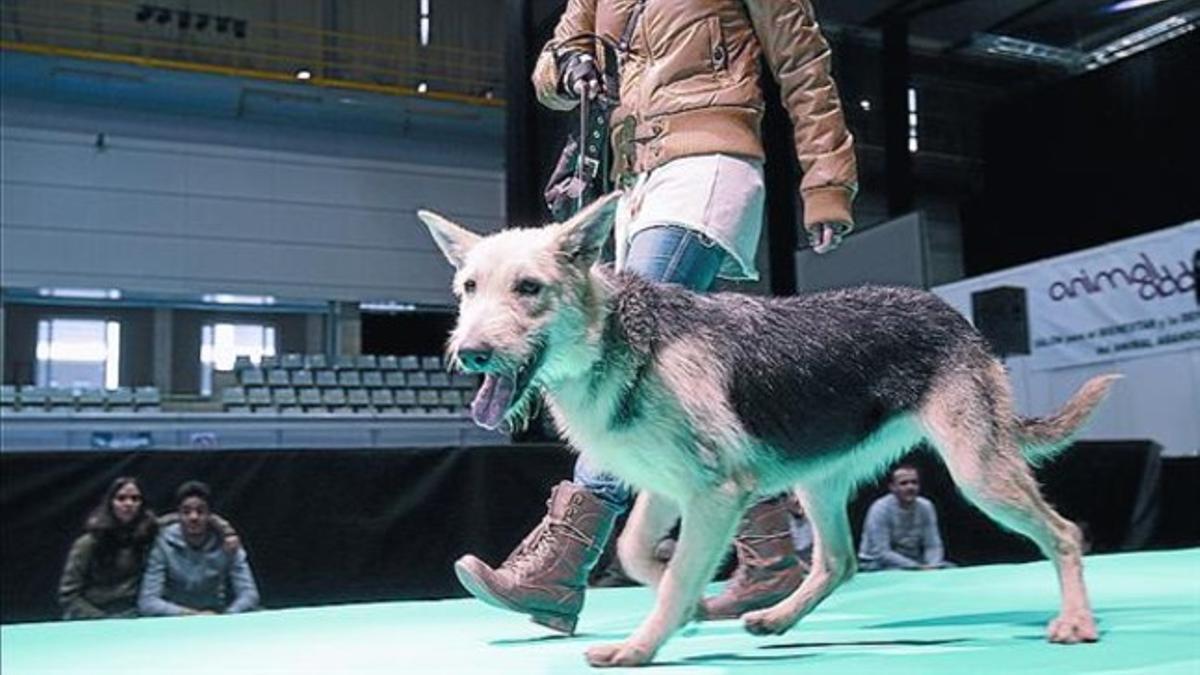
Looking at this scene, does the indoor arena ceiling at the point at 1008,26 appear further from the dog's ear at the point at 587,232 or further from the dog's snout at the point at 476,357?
the dog's snout at the point at 476,357

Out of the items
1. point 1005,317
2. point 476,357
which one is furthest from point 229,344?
point 476,357

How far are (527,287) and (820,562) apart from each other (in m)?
0.82

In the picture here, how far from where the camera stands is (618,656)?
5.28 ft

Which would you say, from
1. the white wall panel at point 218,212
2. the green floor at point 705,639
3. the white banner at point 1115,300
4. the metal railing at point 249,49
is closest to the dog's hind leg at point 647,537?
the green floor at point 705,639

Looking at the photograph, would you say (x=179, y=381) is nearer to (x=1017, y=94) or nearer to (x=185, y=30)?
(x=185, y=30)

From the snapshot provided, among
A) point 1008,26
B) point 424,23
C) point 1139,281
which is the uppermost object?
point 424,23

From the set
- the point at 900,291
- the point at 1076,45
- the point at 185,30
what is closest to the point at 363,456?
the point at 900,291

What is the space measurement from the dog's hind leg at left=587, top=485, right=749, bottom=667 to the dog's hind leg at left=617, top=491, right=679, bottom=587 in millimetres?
264

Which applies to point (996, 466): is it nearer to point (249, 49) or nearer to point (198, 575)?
point (198, 575)

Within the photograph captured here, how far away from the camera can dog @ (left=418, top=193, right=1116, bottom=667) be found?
5.36 feet

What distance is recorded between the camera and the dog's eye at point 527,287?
63.7 inches

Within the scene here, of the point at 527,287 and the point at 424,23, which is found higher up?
the point at 424,23

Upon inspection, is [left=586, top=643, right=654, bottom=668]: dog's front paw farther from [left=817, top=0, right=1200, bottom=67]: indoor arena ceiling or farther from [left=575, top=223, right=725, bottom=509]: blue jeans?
[left=817, top=0, right=1200, bottom=67]: indoor arena ceiling

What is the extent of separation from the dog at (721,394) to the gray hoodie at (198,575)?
114 inches
